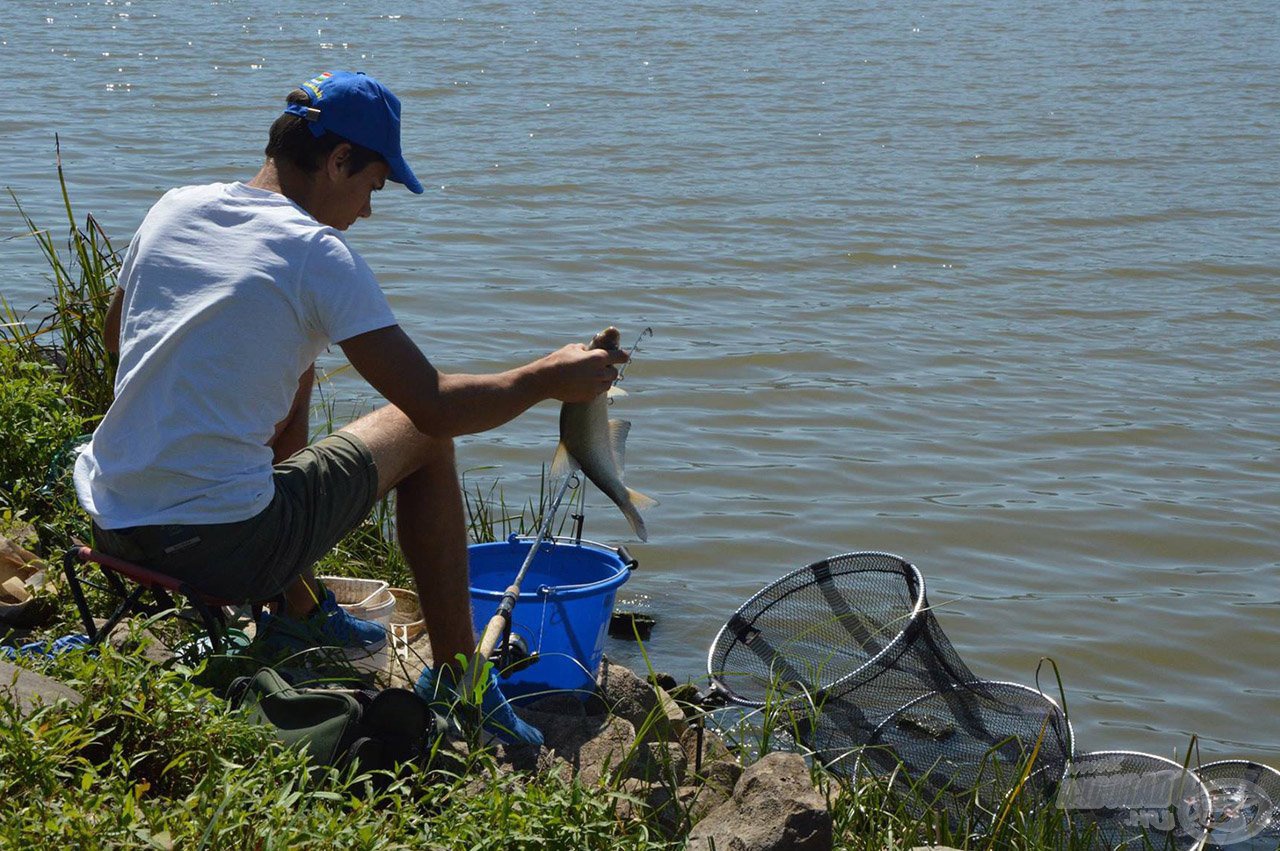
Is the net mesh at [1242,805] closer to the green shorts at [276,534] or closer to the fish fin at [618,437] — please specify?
the fish fin at [618,437]

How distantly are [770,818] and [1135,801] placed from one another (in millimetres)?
1586

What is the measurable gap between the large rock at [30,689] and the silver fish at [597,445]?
1.53 meters

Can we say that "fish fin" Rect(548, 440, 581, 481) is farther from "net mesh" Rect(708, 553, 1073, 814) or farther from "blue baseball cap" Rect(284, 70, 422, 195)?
"blue baseball cap" Rect(284, 70, 422, 195)

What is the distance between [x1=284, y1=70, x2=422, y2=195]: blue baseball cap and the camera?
13.3 ft

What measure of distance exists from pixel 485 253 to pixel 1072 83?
1022cm

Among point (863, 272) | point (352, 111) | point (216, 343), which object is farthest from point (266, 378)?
point (863, 272)

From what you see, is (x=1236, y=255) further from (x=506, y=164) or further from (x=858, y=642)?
(x=858, y=642)

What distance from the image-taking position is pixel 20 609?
446 cm

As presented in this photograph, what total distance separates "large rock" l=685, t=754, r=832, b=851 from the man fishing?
2.62 ft

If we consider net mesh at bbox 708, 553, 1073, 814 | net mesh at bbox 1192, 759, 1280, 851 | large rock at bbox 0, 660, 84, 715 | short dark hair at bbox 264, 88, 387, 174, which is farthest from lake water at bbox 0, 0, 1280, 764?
large rock at bbox 0, 660, 84, 715

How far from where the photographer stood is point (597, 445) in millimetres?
4191

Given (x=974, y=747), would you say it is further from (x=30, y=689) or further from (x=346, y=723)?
(x=30, y=689)

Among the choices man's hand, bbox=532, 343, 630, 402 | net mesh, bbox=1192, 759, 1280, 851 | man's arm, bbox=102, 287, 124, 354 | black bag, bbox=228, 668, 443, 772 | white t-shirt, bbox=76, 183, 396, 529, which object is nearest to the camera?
black bag, bbox=228, 668, 443, 772

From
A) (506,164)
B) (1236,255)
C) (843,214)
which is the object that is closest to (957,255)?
(843,214)
